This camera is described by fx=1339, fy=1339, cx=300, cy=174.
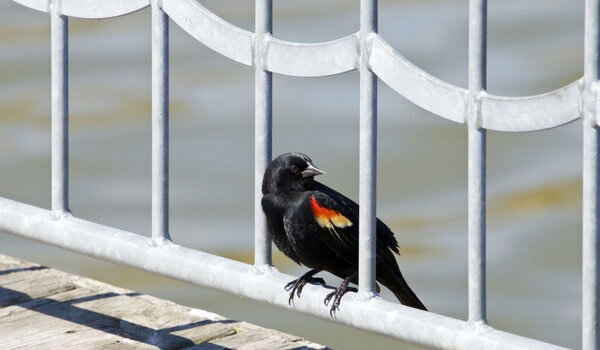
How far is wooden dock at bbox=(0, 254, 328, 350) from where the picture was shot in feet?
11.1

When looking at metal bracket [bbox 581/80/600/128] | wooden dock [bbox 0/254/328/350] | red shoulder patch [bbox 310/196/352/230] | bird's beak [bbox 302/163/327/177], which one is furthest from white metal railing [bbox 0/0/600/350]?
bird's beak [bbox 302/163/327/177]

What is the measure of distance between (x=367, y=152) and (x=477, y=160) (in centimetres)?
28

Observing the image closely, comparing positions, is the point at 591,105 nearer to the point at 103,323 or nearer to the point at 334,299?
the point at 334,299

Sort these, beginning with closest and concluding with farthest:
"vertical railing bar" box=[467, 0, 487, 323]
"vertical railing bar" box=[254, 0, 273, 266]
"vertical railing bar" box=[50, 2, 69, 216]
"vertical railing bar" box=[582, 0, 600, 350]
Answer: "vertical railing bar" box=[582, 0, 600, 350] → "vertical railing bar" box=[467, 0, 487, 323] → "vertical railing bar" box=[254, 0, 273, 266] → "vertical railing bar" box=[50, 2, 69, 216]

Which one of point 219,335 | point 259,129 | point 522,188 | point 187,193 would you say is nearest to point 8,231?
point 219,335

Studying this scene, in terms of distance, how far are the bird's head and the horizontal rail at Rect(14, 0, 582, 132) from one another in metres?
0.60

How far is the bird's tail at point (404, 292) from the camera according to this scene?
138 inches

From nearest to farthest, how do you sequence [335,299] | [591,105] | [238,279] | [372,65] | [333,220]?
[591,105] → [372,65] → [335,299] → [238,279] → [333,220]

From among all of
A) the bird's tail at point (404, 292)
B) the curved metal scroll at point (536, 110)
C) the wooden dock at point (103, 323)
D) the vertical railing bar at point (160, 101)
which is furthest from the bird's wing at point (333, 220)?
the curved metal scroll at point (536, 110)

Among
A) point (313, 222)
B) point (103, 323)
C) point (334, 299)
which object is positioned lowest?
point (103, 323)

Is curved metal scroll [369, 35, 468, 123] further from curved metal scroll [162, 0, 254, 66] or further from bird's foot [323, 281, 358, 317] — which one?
bird's foot [323, 281, 358, 317]

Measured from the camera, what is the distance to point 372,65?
269 centimetres

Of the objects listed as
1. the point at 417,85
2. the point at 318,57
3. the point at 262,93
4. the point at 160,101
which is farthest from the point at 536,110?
the point at 160,101

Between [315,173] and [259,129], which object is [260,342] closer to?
[315,173]
